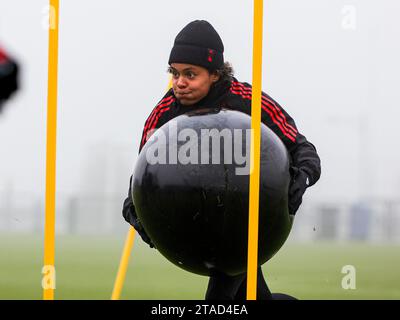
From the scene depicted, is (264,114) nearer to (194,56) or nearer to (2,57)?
(194,56)

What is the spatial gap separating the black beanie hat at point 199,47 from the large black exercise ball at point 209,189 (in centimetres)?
45

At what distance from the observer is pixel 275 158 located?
469 cm

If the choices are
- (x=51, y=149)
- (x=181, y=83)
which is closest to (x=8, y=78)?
(x=51, y=149)

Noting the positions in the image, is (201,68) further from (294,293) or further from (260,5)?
(294,293)

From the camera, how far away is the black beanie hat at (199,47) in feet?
16.8

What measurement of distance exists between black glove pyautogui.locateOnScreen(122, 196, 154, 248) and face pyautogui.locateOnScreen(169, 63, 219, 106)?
0.69 m

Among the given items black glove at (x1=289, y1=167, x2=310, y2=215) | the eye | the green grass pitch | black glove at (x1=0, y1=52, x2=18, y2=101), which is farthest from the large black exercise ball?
the green grass pitch

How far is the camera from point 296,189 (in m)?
4.84

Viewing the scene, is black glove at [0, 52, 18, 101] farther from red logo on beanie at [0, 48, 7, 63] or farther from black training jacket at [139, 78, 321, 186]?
black training jacket at [139, 78, 321, 186]

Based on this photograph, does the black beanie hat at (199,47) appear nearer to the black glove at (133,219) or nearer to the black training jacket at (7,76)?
the black glove at (133,219)

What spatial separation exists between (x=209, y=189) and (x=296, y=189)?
540 mm
